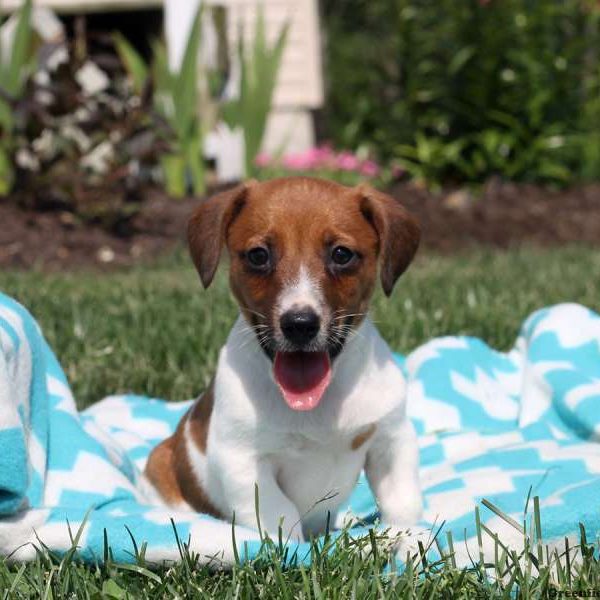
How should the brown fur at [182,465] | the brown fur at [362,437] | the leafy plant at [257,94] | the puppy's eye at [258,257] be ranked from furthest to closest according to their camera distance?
the leafy plant at [257,94]
the brown fur at [182,465]
the brown fur at [362,437]
the puppy's eye at [258,257]

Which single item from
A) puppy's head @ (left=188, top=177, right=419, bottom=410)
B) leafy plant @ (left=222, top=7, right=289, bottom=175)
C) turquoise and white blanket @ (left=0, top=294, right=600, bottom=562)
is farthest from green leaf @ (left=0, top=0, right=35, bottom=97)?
puppy's head @ (left=188, top=177, right=419, bottom=410)

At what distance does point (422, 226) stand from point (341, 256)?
176 inches

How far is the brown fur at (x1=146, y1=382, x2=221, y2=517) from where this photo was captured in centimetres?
355

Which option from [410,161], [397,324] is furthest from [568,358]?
[410,161]

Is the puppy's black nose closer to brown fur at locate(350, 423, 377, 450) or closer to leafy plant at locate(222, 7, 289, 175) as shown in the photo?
brown fur at locate(350, 423, 377, 450)

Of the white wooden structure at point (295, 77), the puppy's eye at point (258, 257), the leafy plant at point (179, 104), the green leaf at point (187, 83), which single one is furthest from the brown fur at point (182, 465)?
the white wooden structure at point (295, 77)

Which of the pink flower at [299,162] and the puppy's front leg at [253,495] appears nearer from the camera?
the puppy's front leg at [253,495]

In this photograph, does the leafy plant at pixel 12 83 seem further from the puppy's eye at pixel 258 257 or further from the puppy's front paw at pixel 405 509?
the puppy's front paw at pixel 405 509

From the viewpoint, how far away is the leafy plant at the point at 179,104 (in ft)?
31.5

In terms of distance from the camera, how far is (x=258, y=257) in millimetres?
3221

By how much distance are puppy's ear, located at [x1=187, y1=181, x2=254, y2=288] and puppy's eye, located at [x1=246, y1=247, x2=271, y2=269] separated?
162mm

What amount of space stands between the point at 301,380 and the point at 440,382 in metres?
1.82

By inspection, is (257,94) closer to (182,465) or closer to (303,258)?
(182,465)

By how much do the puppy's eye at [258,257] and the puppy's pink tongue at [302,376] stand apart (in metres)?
0.28
